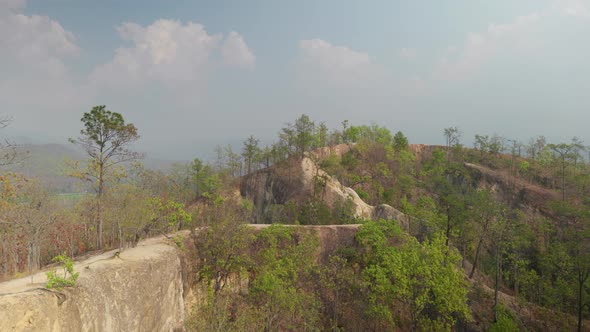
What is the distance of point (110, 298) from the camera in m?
12.4

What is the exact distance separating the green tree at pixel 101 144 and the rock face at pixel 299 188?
2459 cm

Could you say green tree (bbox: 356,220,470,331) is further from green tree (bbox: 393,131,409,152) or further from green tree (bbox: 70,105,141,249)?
green tree (bbox: 393,131,409,152)

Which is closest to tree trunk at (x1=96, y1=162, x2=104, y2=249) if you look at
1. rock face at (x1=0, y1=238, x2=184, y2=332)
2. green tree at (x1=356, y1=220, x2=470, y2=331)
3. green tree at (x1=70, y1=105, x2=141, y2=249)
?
green tree at (x1=70, y1=105, x2=141, y2=249)

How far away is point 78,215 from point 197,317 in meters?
16.3

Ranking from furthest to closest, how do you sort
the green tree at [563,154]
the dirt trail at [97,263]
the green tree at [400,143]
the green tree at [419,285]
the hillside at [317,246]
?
1. the green tree at [400,143]
2. the green tree at [563,154]
3. the green tree at [419,285]
4. the hillside at [317,246]
5. the dirt trail at [97,263]

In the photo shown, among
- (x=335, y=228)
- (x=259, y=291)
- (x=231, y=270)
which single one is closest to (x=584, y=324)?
(x=335, y=228)

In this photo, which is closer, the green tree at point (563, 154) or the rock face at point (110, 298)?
the rock face at point (110, 298)

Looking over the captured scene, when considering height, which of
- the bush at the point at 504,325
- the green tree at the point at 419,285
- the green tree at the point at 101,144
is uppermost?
the green tree at the point at 101,144

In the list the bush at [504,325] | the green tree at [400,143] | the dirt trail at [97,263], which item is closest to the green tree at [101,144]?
the dirt trail at [97,263]

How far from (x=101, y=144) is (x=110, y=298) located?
1747cm

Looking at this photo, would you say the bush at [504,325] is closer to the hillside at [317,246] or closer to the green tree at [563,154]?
the hillside at [317,246]

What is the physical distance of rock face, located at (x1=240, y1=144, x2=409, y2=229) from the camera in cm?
4469

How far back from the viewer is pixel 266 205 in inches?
1945

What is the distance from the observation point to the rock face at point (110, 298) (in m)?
9.38
